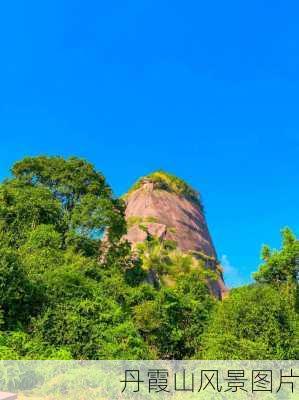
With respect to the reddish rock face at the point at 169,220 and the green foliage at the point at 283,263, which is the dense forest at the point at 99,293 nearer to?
the green foliage at the point at 283,263

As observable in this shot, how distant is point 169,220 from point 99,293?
21526mm

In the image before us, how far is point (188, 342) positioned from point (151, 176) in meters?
22.4

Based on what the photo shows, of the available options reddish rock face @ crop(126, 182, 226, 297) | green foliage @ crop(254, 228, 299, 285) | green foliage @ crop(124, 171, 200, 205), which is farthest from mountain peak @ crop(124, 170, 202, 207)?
green foliage @ crop(254, 228, 299, 285)

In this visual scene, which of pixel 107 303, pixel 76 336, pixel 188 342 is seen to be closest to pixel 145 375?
pixel 76 336

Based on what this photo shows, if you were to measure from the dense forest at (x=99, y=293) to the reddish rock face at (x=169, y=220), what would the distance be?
7.54 ft

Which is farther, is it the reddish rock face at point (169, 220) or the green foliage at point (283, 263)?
the reddish rock face at point (169, 220)

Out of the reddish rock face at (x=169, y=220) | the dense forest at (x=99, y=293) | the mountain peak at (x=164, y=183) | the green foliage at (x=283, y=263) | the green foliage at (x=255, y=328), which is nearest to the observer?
the green foliage at (x=255, y=328)

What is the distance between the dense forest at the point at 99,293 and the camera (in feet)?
42.5

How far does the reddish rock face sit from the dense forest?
2299 millimetres

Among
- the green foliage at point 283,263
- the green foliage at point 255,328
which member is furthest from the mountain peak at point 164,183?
the green foliage at point 255,328

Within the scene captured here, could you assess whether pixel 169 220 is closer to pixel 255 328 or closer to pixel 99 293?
pixel 99 293

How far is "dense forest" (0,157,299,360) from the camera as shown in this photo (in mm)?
12961

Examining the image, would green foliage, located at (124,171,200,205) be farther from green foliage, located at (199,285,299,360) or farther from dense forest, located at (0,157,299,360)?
green foliage, located at (199,285,299,360)

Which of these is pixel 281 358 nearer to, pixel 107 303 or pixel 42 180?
pixel 107 303
